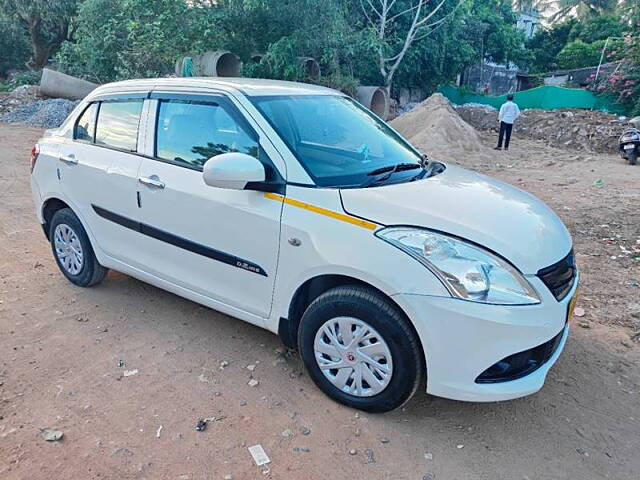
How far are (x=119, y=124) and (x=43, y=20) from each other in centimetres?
2367

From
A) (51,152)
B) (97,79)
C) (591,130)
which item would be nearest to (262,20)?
(97,79)

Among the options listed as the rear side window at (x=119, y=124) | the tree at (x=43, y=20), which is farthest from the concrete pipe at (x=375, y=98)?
the tree at (x=43, y=20)

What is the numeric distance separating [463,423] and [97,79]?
19.3 meters

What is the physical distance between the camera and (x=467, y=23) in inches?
940

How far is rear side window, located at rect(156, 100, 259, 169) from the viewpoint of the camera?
9.86 ft

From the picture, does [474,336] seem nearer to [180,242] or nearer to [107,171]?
[180,242]

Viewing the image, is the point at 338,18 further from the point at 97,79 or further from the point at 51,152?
the point at 51,152

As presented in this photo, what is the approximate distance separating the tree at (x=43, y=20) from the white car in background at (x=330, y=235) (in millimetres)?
21825

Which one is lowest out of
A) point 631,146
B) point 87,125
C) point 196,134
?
point 631,146

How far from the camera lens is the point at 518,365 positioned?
7.97 feet

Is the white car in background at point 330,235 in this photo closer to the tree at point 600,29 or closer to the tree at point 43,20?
the tree at point 43,20

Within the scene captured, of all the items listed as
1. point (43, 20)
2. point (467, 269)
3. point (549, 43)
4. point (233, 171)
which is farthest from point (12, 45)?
point (549, 43)

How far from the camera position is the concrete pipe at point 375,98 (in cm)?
1653

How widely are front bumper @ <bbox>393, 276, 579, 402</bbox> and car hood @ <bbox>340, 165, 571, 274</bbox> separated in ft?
0.65
